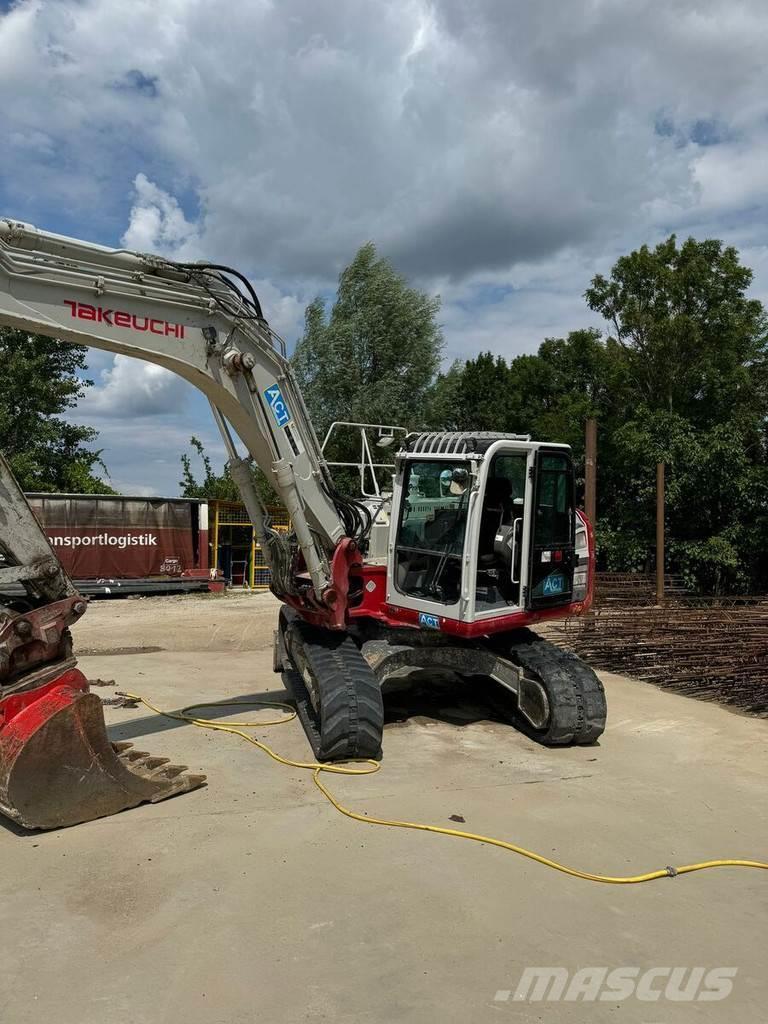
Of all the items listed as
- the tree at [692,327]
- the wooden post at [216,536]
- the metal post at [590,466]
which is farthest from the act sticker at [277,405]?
the wooden post at [216,536]

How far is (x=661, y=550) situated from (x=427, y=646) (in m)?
6.75

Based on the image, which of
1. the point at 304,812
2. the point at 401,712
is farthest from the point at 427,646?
the point at 304,812

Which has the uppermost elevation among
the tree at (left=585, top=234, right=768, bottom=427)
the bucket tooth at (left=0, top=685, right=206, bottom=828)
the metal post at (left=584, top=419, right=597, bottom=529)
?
the tree at (left=585, top=234, right=768, bottom=427)

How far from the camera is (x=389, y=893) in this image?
168 inches

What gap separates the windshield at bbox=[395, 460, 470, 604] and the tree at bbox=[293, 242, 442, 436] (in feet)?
62.3

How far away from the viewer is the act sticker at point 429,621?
6.92m

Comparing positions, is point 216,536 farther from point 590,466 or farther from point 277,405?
point 277,405

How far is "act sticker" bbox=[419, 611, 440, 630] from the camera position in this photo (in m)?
6.92

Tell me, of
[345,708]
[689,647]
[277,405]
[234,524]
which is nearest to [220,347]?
[277,405]

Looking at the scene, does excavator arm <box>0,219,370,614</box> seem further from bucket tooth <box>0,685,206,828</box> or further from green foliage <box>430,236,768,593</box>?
green foliage <box>430,236,768,593</box>

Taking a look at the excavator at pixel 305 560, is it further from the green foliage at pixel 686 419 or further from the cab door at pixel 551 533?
the green foliage at pixel 686 419

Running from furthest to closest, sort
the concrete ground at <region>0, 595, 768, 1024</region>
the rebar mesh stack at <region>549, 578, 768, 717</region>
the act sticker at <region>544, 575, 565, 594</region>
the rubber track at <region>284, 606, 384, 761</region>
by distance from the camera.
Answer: the rebar mesh stack at <region>549, 578, 768, 717</region>
the act sticker at <region>544, 575, 565, 594</region>
the rubber track at <region>284, 606, 384, 761</region>
the concrete ground at <region>0, 595, 768, 1024</region>

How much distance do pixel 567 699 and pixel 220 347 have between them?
13.8ft

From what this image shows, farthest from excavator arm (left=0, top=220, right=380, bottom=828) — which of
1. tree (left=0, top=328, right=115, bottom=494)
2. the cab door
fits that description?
tree (left=0, top=328, right=115, bottom=494)
